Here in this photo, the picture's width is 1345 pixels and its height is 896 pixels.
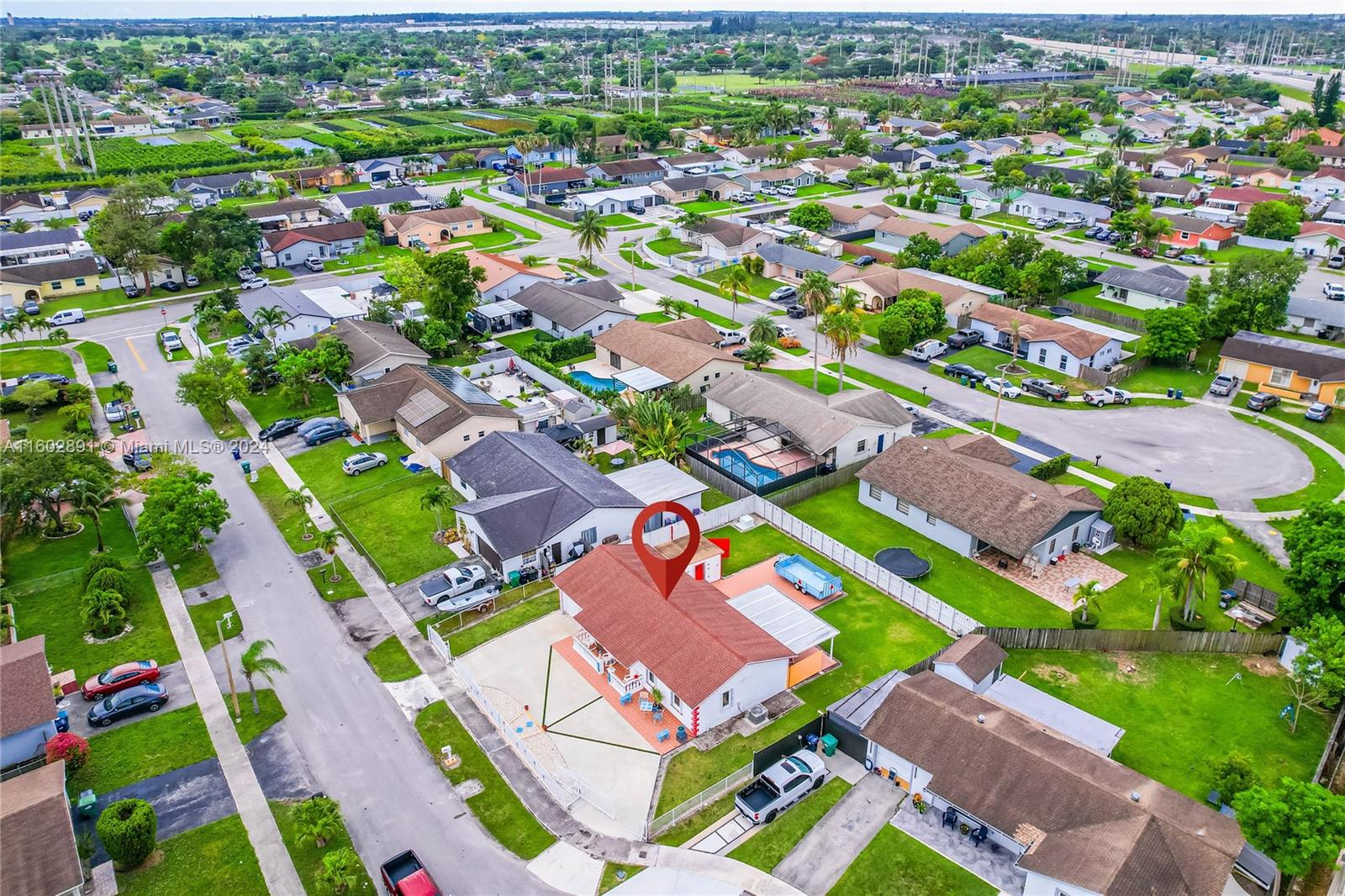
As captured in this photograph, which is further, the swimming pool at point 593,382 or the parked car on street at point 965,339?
the parked car on street at point 965,339

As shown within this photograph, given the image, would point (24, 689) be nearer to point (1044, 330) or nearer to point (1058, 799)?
point (1058, 799)

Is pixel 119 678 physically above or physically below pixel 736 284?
below

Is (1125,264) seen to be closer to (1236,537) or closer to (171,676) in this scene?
(1236,537)

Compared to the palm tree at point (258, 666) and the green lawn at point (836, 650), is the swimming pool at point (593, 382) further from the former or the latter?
the palm tree at point (258, 666)

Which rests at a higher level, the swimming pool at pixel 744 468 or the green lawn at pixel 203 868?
the swimming pool at pixel 744 468

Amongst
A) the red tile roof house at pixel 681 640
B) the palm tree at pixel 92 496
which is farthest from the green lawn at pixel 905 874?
the palm tree at pixel 92 496

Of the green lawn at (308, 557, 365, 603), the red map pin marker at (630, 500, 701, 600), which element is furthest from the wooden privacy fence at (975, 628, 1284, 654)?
the green lawn at (308, 557, 365, 603)

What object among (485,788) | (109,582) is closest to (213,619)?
(109,582)
